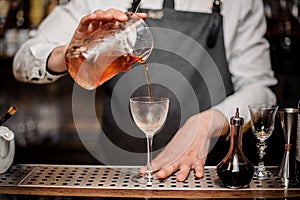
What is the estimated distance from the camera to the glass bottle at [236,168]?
1.37m

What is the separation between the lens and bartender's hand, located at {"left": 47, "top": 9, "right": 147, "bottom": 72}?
53.9 inches

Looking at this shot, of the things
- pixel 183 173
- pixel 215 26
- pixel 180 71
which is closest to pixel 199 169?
pixel 183 173

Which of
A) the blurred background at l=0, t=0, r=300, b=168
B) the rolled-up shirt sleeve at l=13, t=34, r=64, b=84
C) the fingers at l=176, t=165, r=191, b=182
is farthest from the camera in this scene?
the blurred background at l=0, t=0, r=300, b=168

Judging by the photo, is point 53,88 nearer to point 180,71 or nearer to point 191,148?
point 180,71

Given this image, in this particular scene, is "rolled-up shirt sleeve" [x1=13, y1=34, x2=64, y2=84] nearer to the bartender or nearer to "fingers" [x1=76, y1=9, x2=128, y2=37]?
the bartender

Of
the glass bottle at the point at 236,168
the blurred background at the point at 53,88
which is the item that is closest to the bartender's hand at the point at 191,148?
the glass bottle at the point at 236,168

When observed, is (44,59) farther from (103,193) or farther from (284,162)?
(284,162)

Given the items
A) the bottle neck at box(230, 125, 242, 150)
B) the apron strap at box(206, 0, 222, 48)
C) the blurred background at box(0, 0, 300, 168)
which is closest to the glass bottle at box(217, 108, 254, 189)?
the bottle neck at box(230, 125, 242, 150)

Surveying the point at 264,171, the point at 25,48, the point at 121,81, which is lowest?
the point at 264,171

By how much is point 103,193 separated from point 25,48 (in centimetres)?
87

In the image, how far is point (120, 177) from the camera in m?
1.48

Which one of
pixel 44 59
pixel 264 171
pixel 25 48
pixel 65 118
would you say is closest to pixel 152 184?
pixel 264 171

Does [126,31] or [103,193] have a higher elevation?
[126,31]

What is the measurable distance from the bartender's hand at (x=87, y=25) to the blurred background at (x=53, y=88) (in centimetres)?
111
